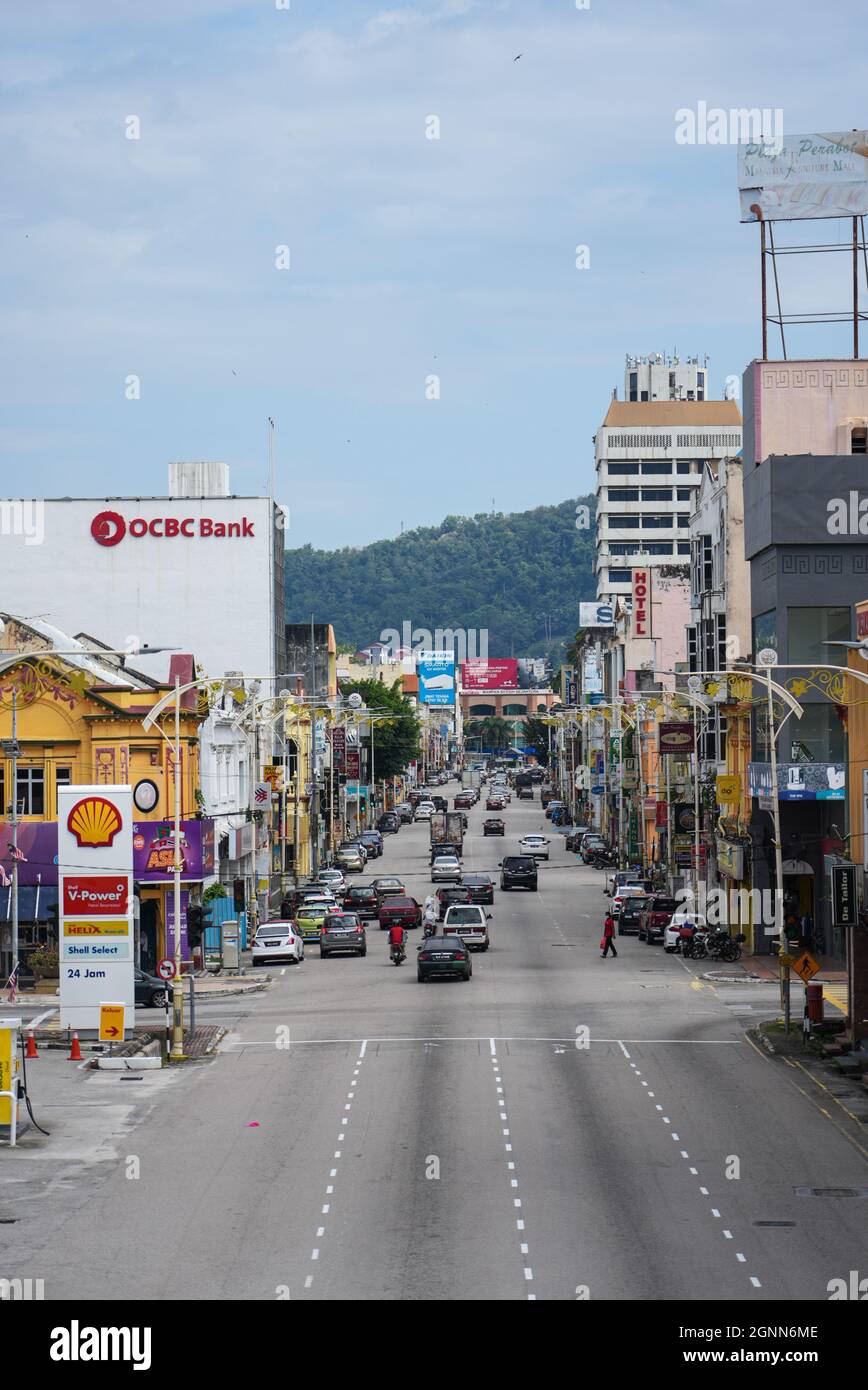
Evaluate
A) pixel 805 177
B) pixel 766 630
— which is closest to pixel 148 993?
pixel 766 630

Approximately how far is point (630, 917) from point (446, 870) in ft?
77.9

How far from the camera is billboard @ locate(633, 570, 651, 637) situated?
418 ft

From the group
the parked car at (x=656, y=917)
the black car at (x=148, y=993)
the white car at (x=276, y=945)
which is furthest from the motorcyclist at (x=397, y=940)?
the parked car at (x=656, y=917)

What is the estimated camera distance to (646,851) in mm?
104375

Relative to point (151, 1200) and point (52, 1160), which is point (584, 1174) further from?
point (52, 1160)

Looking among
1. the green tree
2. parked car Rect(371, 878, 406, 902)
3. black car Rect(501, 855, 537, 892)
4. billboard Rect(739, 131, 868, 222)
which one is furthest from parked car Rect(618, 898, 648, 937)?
the green tree

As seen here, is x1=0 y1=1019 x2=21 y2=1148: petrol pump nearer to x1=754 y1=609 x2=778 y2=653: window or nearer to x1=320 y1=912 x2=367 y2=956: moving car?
x1=320 y1=912 x2=367 y2=956: moving car

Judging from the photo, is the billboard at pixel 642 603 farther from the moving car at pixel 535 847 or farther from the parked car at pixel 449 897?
the parked car at pixel 449 897

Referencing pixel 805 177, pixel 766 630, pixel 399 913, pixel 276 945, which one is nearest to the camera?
pixel 276 945

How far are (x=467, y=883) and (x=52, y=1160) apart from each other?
53.0 metres

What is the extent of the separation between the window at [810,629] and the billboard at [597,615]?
99363 mm

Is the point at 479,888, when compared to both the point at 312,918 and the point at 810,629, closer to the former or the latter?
the point at 312,918

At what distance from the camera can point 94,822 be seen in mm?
48062

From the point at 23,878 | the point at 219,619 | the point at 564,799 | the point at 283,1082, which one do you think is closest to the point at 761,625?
the point at 23,878
